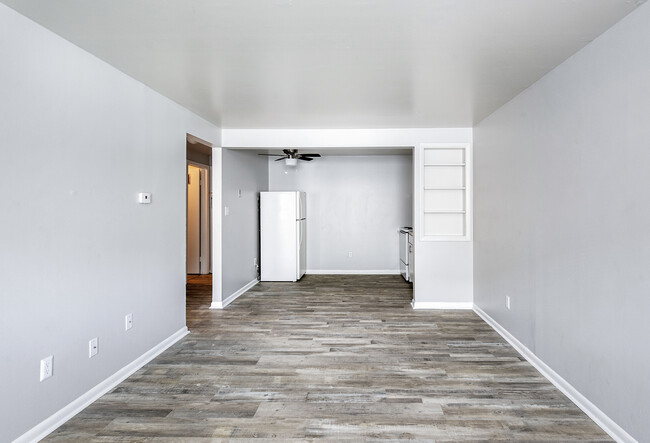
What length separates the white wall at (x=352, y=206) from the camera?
7414 mm

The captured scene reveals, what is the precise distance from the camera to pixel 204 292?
588 cm

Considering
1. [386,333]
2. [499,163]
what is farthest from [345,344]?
[499,163]

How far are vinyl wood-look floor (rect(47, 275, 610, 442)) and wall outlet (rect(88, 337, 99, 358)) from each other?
12.7 inches

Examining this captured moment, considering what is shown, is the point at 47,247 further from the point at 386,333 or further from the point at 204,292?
the point at 204,292

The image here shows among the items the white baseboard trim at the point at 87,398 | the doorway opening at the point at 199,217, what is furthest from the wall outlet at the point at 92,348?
the doorway opening at the point at 199,217

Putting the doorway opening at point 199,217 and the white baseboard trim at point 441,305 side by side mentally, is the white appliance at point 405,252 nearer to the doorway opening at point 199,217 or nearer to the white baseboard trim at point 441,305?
the white baseboard trim at point 441,305

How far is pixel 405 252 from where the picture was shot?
6.83 metres

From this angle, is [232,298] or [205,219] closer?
[232,298]

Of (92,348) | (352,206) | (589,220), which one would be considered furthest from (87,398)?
(352,206)

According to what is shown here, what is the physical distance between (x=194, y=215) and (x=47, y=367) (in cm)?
531

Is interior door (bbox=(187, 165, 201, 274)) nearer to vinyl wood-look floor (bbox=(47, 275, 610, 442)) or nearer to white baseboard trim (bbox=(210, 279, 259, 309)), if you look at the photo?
white baseboard trim (bbox=(210, 279, 259, 309))

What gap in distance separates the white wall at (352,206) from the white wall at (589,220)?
12.2 ft

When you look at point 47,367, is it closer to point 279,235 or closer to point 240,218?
point 240,218

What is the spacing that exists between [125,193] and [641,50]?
3350 mm
